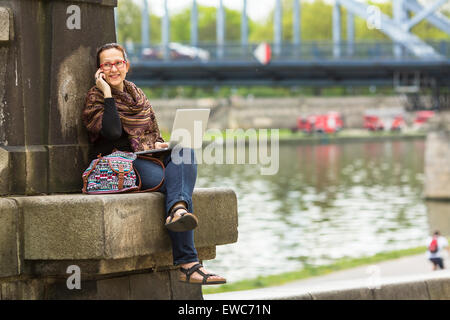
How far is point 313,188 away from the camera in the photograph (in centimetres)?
4184

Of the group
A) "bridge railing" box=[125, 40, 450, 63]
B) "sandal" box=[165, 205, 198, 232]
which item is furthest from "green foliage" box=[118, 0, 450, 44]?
"sandal" box=[165, 205, 198, 232]

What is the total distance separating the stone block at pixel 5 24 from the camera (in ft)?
17.7

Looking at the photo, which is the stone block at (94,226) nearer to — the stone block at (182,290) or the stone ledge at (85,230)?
the stone ledge at (85,230)

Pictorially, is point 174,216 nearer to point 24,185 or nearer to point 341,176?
point 24,185

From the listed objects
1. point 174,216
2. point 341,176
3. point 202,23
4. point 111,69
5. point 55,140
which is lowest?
point 341,176

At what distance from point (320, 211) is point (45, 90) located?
27.1 meters

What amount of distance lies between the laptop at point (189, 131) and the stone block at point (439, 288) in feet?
7.44

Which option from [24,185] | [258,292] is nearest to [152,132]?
[24,185]

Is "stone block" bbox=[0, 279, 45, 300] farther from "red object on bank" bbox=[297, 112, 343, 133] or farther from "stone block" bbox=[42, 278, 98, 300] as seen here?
"red object on bank" bbox=[297, 112, 343, 133]

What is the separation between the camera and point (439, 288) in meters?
6.93

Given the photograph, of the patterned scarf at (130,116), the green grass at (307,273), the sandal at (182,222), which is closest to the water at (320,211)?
the green grass at (307,273)

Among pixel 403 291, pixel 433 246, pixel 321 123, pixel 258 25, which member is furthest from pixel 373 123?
pixel 403 291

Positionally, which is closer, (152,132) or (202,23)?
(152,132)

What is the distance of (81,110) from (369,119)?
87190 millimetres
